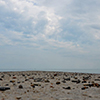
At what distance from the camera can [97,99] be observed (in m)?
3.90

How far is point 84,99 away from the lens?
390cm

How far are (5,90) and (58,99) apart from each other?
85.6 inches

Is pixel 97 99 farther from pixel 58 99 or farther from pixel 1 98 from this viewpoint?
pixel 1 98

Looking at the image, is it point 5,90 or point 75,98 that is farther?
point 5,90

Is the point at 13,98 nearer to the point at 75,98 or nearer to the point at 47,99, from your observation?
the point at 47,99

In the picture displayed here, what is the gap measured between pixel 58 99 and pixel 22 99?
41.1 inches

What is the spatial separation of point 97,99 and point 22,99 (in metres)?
2.19

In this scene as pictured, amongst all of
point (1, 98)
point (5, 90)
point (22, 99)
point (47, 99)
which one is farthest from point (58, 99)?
point (5, 90)

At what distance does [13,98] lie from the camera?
3.93m

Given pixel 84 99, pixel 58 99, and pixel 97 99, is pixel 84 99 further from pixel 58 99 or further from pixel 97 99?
pixel 58 99

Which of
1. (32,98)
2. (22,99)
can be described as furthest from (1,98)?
(32,98)

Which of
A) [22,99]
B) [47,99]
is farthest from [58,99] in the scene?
[22,99]

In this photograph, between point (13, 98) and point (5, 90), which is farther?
point (5, 90)

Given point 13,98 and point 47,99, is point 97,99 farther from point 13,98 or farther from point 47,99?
point 13,98
